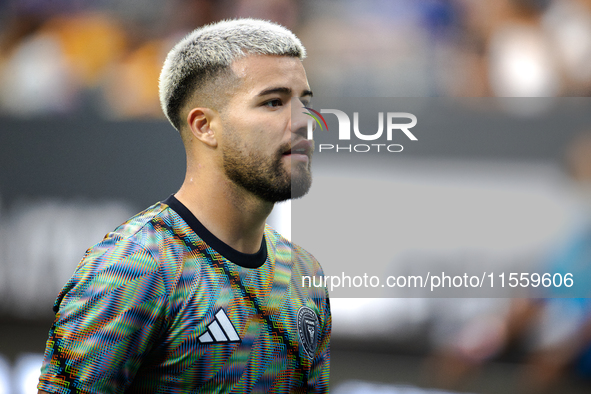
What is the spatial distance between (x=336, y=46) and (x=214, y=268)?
2346 mm

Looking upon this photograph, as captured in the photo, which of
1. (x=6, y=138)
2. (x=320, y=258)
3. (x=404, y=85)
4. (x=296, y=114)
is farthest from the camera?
(x=6, y=138)

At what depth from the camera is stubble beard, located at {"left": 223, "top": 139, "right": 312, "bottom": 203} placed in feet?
5.53

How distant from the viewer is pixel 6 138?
3.80 meters

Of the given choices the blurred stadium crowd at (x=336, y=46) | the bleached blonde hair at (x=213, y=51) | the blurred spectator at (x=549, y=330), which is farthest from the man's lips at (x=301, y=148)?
the blurred spectator at (x=549, y=330)

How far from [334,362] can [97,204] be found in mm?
1917

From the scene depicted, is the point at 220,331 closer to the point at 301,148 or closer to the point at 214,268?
the point at 214,268

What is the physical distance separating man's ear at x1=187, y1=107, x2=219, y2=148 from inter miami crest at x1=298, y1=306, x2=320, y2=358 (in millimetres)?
634

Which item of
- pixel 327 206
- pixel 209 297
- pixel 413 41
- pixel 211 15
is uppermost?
pixel 211 15

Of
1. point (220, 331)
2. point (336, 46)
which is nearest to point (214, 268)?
point (220, 331)

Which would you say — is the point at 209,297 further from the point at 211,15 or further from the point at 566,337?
the point at 211,15

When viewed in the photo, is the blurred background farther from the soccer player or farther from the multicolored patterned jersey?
the multicolored patterned jersey

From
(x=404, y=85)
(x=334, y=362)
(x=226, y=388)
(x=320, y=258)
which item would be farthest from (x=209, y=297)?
(x=404, y=85)

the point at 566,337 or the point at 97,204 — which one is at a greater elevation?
the point at 97,204

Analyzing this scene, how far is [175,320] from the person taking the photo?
4.76 ft
